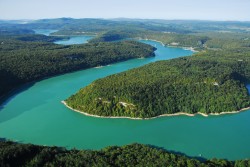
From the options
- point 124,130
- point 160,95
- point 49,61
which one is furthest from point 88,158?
point 49,61

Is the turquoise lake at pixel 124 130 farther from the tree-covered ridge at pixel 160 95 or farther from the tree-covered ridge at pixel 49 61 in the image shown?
the tree-covered ridge at pixel 49 61

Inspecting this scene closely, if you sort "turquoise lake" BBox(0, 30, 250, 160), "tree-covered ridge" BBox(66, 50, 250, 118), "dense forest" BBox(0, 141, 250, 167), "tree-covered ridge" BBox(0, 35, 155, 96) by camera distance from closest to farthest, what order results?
"dense forest" BBox(0, 141, 250, 167), "turquoise lake" BBox(0, 30, 250, 160), "tree-covered ridge" BBox(66, 50, 250, 118), "tree-covered ridge" BBox(0, 35, 155, 96)

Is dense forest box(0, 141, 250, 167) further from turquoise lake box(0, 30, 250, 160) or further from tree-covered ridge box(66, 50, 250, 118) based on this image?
tree-covered ridge box(66, 50, 250, 118)

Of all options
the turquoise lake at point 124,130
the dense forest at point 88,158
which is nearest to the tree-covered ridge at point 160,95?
the turquoise lake at point 124,130

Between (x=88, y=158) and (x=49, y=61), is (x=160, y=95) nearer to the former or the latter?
(x=88, y=158)

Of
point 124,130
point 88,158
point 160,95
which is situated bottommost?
point 124,130

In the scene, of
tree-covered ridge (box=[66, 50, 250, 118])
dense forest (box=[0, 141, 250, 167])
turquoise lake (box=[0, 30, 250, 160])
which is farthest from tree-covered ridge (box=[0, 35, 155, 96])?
dense forest (box=[0, 141, 250, 167])
